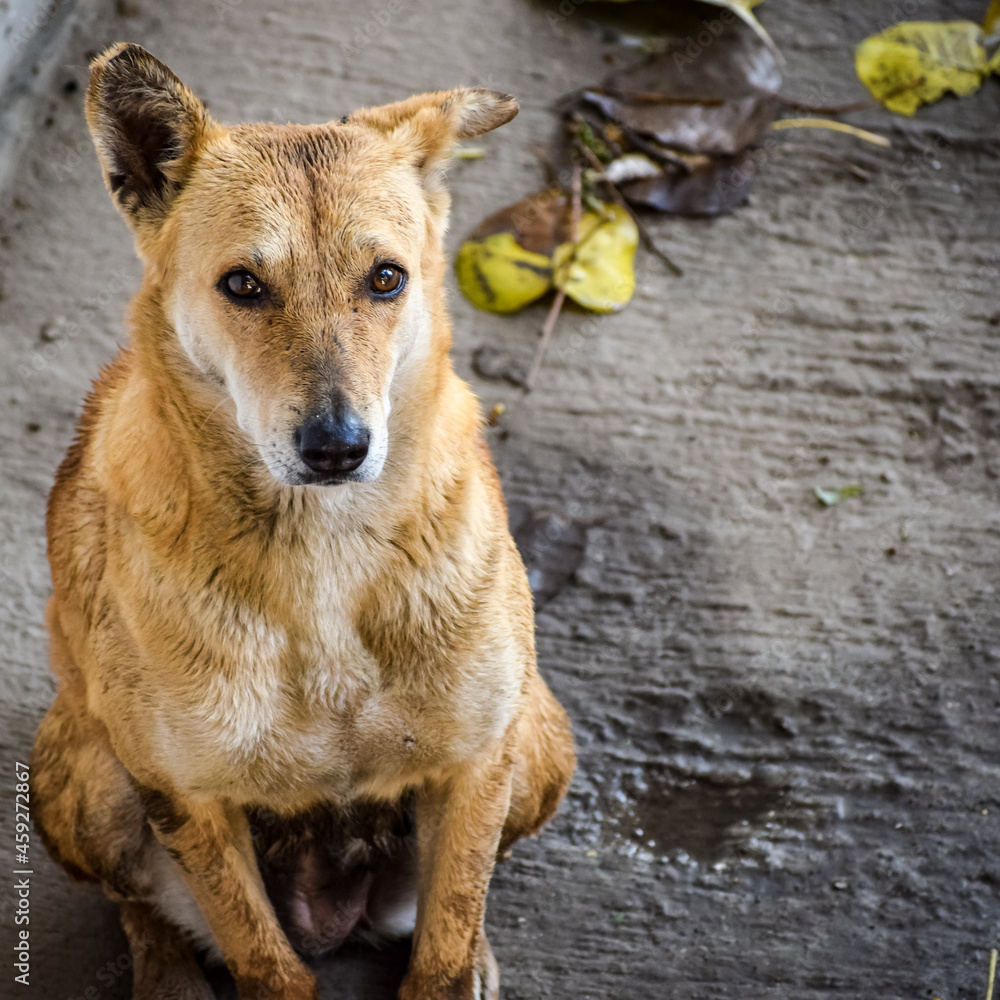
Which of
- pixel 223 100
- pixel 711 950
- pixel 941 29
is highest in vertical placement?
pixel 941 29

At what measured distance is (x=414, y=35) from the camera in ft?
14.0

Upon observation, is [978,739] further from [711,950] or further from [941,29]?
[941,29]

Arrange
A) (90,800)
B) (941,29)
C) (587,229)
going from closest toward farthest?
(90,800), (587,229), (941,29)

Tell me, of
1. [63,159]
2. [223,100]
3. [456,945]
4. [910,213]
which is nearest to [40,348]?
[63,159]

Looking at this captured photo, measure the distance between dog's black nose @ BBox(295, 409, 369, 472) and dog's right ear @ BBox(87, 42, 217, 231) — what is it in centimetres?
54

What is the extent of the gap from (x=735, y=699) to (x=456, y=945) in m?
1.23

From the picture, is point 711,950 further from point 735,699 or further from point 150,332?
point 150,332

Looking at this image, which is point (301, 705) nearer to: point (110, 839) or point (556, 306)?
point (110, 839)

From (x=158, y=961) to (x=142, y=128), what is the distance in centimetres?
180

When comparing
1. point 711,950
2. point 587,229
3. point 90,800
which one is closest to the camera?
point 90,800

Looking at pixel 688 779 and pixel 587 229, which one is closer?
pixel 688 779

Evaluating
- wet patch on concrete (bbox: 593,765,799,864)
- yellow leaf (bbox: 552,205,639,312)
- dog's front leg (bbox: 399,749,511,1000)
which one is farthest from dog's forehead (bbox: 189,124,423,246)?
yellow leaf (bbox: 552,205,639,312)

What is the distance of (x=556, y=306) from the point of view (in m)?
3.71

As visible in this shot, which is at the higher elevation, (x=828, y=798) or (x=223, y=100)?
(x=223, y=100)
